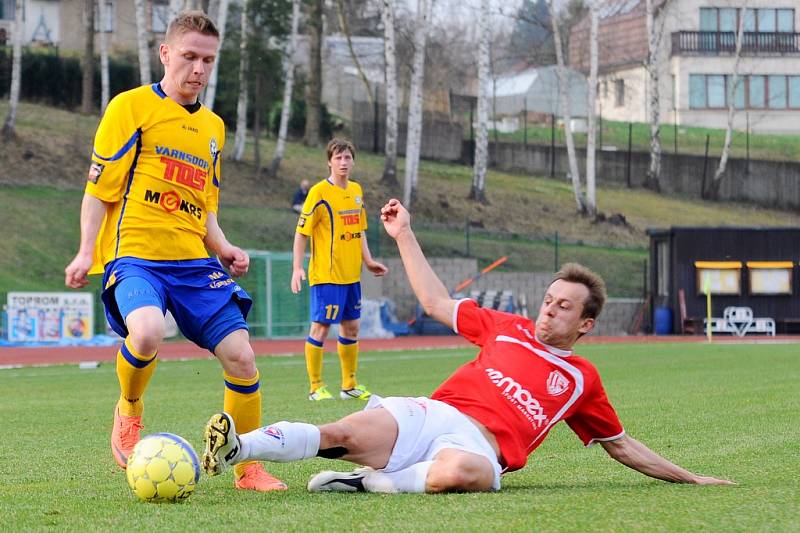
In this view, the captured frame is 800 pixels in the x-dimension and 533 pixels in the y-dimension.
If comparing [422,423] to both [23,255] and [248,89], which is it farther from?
[248,89]

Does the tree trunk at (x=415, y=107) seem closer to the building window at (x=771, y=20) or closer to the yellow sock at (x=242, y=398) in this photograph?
the building window at (x=771, y=20)

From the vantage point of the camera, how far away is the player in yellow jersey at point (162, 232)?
650 cm

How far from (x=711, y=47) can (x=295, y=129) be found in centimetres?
2769

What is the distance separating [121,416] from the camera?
22.1ft

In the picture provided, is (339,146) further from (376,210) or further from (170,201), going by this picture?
(376,210)

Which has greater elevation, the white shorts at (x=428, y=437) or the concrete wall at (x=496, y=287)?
the white shorts at (x=428, y=437)

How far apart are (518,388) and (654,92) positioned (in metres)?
46.2

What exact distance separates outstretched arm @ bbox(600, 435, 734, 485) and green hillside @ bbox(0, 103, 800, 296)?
23.8 m

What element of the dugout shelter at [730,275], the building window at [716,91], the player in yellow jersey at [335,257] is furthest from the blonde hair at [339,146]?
the building window at [716,91]

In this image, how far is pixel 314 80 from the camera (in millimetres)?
46938

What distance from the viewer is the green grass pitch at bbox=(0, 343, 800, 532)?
16.0 ft

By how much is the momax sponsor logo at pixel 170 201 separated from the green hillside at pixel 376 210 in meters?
22.6

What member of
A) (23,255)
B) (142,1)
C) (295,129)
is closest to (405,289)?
(23,255)

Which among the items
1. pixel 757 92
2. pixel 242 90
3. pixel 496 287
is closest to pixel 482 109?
pixel 242 90
